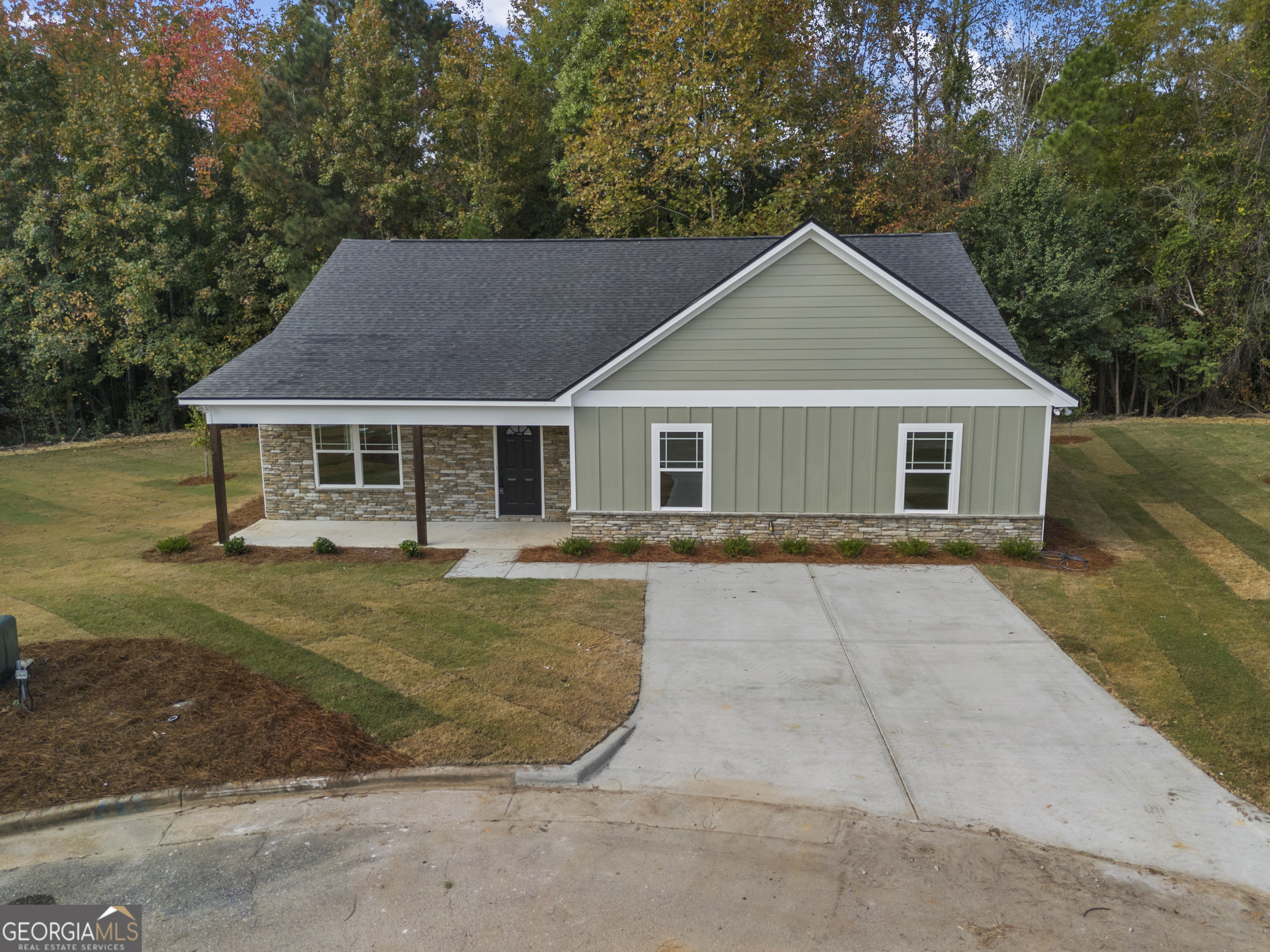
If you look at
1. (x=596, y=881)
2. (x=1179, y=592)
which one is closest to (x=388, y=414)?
(x=596, y=881)

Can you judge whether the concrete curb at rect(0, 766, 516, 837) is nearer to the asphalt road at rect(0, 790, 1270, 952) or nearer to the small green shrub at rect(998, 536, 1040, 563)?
the asphalt road at rect(0, 790, 1270, 952)

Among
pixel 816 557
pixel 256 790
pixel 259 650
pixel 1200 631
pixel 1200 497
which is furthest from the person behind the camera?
pixel 1200 497

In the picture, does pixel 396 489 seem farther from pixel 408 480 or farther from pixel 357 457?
pixel 357 457

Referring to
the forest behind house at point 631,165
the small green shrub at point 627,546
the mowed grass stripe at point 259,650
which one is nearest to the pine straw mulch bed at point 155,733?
the mowed grass stripe at point 259,650

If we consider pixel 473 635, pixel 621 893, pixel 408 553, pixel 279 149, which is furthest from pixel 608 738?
pixel 279 149

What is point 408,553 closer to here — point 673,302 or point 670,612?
point 670,612

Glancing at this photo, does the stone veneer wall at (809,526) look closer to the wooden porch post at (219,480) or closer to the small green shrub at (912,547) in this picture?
the small green shrub at (912,547)

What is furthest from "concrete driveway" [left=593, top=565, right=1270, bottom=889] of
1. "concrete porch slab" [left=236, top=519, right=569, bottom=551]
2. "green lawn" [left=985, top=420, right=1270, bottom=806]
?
"concrete porch slab" [left=236, top=519, right=569, bottom=551]
